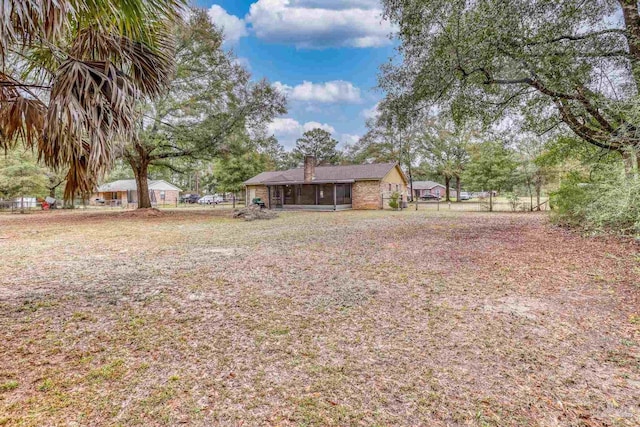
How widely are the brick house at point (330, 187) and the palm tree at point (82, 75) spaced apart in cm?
1919

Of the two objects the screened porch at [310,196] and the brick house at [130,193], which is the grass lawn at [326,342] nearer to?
the screened porch at [310,196]

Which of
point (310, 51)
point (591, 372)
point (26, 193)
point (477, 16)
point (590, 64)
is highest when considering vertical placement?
point (310, 51)

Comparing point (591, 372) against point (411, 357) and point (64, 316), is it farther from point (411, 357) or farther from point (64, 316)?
point (64, 316)

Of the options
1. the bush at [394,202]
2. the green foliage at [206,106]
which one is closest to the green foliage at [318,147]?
the bush at [394,202]

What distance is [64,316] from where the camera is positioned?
372cm

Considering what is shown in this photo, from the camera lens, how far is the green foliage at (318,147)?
47.6 m

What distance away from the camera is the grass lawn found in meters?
2.12

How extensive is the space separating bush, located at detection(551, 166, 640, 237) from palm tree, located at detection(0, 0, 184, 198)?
325 inches

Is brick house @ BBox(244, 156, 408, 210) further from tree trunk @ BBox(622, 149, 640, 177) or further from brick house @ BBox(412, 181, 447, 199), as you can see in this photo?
brick house @ BBox(412, 181, 447, 199)

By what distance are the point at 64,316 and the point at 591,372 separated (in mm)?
5447

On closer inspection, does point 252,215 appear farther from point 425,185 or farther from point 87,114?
point 425,185

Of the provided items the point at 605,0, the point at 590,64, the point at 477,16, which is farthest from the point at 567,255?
the point at 605,0

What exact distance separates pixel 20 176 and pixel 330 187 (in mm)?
22709

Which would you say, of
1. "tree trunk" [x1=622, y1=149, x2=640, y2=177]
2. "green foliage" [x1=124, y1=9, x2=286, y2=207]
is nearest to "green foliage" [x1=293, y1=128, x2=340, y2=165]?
"green foliage" [x1=124, y1=9, x2=286, y2=207]
